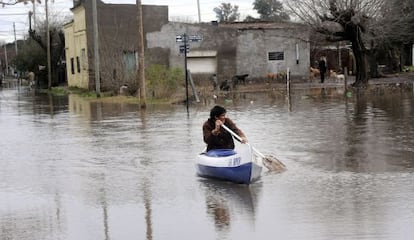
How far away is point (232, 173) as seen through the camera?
Answer: 1088 centimetres

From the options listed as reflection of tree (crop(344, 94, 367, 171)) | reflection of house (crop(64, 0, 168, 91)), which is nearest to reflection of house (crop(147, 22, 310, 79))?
reflection of house (crop(64, 0, 168, 91))

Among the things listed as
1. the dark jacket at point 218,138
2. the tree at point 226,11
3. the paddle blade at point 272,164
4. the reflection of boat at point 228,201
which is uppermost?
the tree at point 226,11

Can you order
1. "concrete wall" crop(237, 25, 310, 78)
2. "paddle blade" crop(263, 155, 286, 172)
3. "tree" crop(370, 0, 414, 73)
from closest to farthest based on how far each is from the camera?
"paddle blade" crop(263, 155, 286, 172)
"tree" crop(370, 0, 414, 73)
"concrete wall" crop(237, 25, 310, 78)

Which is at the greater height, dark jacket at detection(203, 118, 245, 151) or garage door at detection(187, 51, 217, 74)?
garage door at detection(187, 51, 217, 74)

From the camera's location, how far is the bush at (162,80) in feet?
102

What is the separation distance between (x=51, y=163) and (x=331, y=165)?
584cm

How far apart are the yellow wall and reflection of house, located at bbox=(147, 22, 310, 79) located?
517 centimetres

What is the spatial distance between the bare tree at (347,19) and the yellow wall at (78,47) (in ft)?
53.6

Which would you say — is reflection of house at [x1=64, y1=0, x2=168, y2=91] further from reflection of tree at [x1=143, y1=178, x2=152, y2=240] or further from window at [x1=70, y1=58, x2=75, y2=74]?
reflection of tree at [x1=143, y1=178, x2=152, y2=240]

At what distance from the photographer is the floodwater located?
8.17 metres

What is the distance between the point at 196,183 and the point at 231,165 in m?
0.79

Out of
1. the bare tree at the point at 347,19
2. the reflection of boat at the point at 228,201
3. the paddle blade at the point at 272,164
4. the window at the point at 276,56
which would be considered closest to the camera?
the reflection of boat at the point at 228,201

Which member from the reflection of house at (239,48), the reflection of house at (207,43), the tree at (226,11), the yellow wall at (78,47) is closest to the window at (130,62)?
the reflection of house at (207,43)

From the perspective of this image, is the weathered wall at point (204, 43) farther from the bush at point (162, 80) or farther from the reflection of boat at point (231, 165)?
the reflection of boat at point (231, 165)
